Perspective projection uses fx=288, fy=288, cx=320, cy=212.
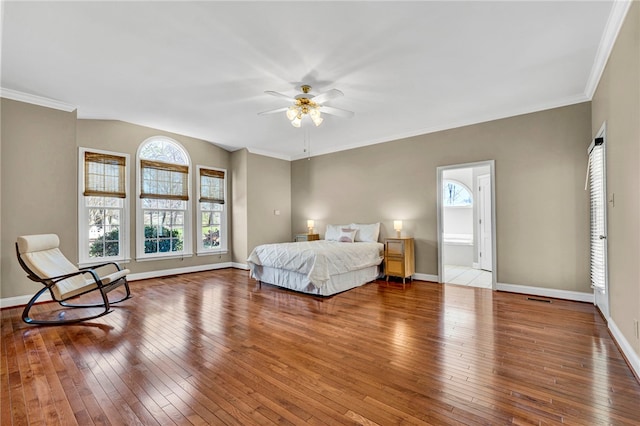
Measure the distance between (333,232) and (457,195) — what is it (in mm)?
3755

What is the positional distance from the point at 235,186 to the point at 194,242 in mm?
1655

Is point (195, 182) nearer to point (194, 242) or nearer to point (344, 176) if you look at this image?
point (194, 242)

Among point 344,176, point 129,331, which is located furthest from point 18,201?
point 344,176

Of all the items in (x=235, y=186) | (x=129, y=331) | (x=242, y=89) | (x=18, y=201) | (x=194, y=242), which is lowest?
(x=129, y=331)

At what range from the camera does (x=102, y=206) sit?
5273mm

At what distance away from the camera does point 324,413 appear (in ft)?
5.72

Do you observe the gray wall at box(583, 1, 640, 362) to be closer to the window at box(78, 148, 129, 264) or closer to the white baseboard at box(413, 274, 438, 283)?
the white baseboard at box(413, 274, 438, 283)

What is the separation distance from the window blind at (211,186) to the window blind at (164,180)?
383mm

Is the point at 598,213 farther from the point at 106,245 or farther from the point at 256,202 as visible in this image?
the point at 106,245

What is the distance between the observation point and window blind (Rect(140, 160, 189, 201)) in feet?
19.0

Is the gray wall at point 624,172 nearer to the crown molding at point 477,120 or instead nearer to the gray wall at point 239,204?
the crown molding at point 477,120

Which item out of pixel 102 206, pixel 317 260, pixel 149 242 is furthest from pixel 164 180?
pixel 317 260

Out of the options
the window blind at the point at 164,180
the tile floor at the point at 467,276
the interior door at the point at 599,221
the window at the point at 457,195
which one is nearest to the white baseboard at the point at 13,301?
the window blind at the point at 164,180

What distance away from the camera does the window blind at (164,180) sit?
19.0 ft
